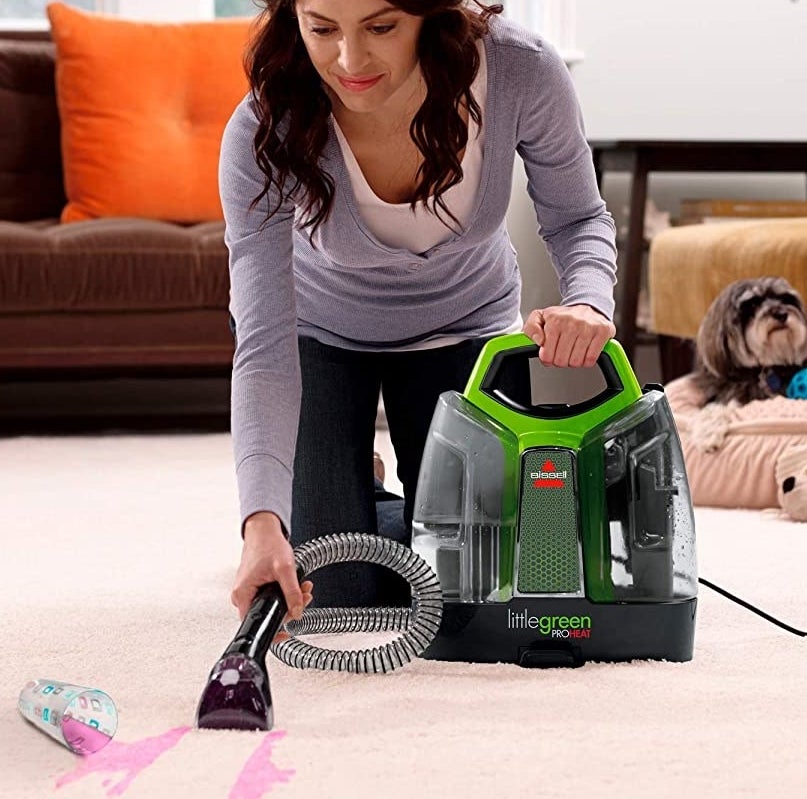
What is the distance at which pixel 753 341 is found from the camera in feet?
8.25

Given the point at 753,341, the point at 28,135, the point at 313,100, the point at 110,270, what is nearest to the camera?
the point at 313,100

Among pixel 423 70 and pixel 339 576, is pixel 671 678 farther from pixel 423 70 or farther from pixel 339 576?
pixel 423 70

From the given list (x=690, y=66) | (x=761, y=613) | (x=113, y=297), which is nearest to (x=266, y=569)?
(x=761, y=613)

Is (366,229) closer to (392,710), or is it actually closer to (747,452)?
(392,710)

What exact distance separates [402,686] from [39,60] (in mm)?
2797

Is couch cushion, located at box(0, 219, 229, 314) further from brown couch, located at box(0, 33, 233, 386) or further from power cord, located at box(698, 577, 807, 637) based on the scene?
power cord, located at box(698, 577, 807, 637)

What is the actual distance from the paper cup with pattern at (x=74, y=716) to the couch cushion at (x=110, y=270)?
2.07 metres

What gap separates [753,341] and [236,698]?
1.62m

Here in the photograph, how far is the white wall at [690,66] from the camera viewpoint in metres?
3.85

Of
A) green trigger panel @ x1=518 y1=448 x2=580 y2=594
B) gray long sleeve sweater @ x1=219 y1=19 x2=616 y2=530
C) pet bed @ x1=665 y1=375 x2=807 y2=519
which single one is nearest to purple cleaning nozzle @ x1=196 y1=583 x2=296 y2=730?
gray long sleeve sweater @ x1=219 y1=19 x2=616 y2=530

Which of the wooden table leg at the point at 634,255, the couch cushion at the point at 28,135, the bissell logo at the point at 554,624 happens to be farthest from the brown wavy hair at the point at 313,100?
the couch cushion at the point at 28,135

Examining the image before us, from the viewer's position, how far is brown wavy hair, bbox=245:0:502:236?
140 centimetres

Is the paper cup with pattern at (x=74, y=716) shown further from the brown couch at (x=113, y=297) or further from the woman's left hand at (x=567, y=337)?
the brown couch at (x=113, y=297)

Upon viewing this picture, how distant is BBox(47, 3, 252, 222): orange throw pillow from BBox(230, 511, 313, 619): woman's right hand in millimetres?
2371
